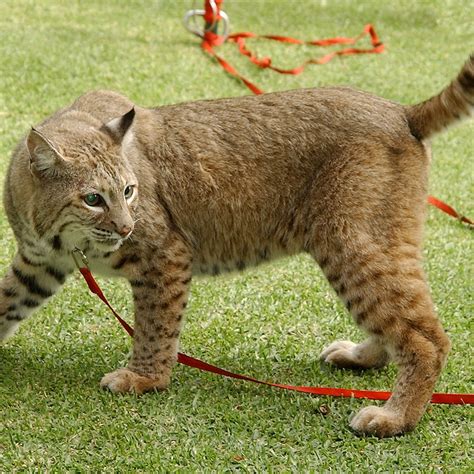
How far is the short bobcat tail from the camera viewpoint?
3.96 meters

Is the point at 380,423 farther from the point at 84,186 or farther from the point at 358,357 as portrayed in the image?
the point at 84,186

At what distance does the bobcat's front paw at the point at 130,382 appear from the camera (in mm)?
3904

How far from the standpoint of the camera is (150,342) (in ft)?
13.2

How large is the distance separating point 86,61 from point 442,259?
3.94 meters

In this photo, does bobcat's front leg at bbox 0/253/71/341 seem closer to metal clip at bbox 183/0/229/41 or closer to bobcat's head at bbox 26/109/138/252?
bobcat's head at bbox 26/109/138/252

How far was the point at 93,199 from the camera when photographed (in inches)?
145

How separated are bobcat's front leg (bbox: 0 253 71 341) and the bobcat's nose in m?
0.56

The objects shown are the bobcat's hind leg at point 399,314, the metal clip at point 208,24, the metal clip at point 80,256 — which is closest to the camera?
the bobcat's hind leg at point 399,314

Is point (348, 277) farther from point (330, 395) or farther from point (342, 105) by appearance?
point (342, 105)

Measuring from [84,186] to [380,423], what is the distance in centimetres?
149

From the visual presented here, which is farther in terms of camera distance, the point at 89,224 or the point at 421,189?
the point at 421,189

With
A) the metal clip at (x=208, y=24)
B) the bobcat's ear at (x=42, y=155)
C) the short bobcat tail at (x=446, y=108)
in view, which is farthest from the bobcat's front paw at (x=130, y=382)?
the metal clip at (x=208, y=24)

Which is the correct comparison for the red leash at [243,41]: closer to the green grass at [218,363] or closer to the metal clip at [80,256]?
the green grass at [218,363]

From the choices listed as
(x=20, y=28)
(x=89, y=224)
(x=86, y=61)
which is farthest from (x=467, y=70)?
(x=20, y=28)
